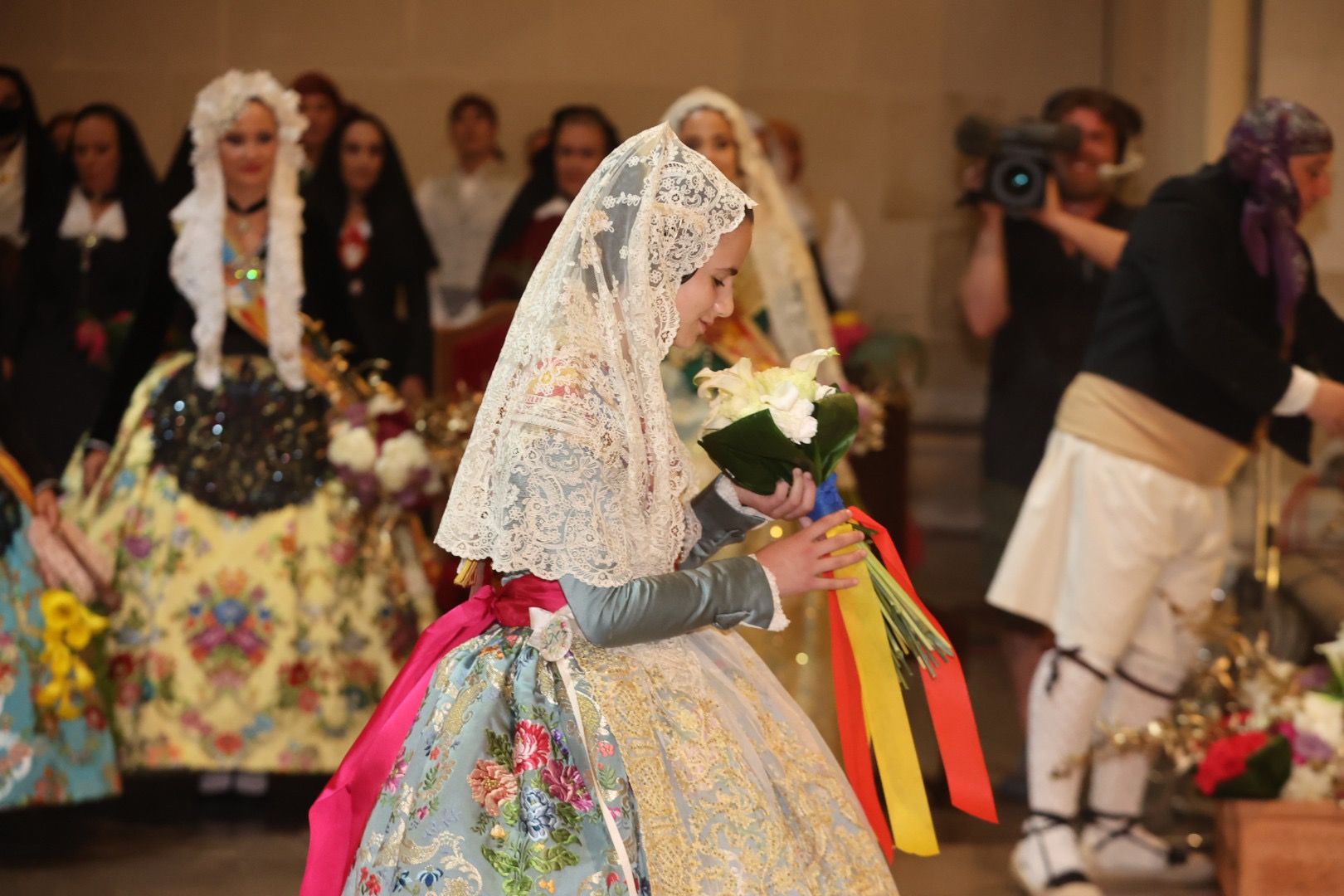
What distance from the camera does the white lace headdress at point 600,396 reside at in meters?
2.44

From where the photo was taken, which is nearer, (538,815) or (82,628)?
(538,815)

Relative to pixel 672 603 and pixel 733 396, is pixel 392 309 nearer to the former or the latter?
pixel 733 396

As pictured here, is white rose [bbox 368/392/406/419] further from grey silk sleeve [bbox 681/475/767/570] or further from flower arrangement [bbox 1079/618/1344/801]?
grey silk sleeve [bbox 681/475/767/570]

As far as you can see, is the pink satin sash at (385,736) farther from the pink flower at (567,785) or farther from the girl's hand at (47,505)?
the girl's hand at (47,505)

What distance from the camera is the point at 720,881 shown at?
237 cm

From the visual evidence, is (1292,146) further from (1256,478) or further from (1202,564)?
(1256,478)

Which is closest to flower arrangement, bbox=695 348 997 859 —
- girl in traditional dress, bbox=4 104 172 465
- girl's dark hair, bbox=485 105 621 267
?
girl in traditional dress, bbox=4 104 172 465

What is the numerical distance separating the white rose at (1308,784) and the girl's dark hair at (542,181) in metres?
3.81

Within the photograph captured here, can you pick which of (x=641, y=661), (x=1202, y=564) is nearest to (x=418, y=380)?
(x=1202, y=564)

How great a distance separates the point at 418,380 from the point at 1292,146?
122 inches

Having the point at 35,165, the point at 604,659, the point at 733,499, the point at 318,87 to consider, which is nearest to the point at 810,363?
the point at 733,499

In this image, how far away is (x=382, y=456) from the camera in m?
4.86

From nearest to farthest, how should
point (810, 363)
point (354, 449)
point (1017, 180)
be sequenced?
1. point (810, 363)
2. point (354, 449)
3. point (1017, 180)

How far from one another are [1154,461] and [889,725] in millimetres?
1759
